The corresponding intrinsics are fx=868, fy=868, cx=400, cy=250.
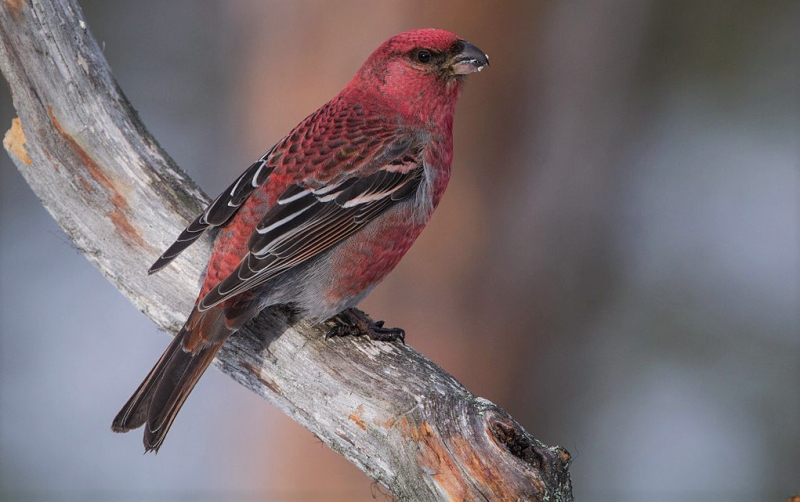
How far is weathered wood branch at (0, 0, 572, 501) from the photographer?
293 centimetres

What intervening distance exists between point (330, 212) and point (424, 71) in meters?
0.85

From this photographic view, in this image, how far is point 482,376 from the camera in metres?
5.45

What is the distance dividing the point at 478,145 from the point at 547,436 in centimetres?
233

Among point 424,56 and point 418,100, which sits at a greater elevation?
point 424,56

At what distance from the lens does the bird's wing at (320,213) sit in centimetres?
327

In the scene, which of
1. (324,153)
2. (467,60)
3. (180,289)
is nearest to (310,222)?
(324,153)

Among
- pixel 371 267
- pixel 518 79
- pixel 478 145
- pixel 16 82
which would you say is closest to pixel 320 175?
pixel 371 267

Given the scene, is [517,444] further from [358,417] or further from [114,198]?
[114,198]

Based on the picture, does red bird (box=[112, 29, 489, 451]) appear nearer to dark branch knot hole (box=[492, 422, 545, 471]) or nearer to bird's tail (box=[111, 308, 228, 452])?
bird's tail (box=[111, 308, 228, 452])

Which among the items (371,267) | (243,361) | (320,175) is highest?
(320,175)

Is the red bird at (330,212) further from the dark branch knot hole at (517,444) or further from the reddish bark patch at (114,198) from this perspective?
the dark branch knot hole at (517,444)

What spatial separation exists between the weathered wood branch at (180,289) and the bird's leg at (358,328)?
0.05 metres

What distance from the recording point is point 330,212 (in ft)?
11.5

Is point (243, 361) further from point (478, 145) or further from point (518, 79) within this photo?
point (518, 79)
